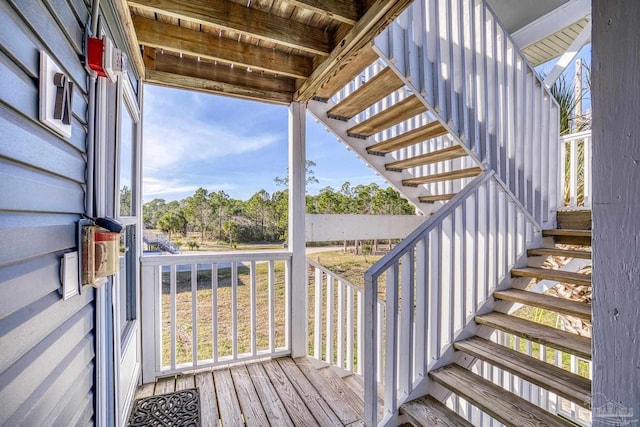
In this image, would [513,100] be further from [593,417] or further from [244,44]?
[593,417]

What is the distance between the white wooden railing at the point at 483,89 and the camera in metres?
2.02

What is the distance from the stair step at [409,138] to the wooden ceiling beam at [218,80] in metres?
0.95

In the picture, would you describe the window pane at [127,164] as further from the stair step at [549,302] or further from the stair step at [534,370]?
the stair step at [549,302]

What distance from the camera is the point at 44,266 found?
80cm

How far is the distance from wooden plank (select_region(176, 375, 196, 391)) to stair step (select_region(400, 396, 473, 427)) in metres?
1.48

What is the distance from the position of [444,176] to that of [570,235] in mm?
1059

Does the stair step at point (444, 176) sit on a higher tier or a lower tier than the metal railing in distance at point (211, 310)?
higher

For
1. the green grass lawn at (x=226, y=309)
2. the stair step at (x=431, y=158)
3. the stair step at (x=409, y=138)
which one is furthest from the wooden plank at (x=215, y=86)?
the green grass lawn at (x=226, y=309)

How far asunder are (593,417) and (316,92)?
2.37m

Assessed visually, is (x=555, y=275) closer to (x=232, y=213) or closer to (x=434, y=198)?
(x=434, y=198)

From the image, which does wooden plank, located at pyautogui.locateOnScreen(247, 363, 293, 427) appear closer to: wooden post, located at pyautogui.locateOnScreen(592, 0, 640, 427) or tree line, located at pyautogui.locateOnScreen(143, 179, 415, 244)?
tree line, located at pyautogui.locateOnScreen(143, 179, 415, 244)

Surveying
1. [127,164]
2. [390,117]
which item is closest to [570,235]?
[390,117]

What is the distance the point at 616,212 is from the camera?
0.76 metres

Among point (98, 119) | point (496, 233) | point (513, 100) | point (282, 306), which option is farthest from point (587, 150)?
point (98, 119)
